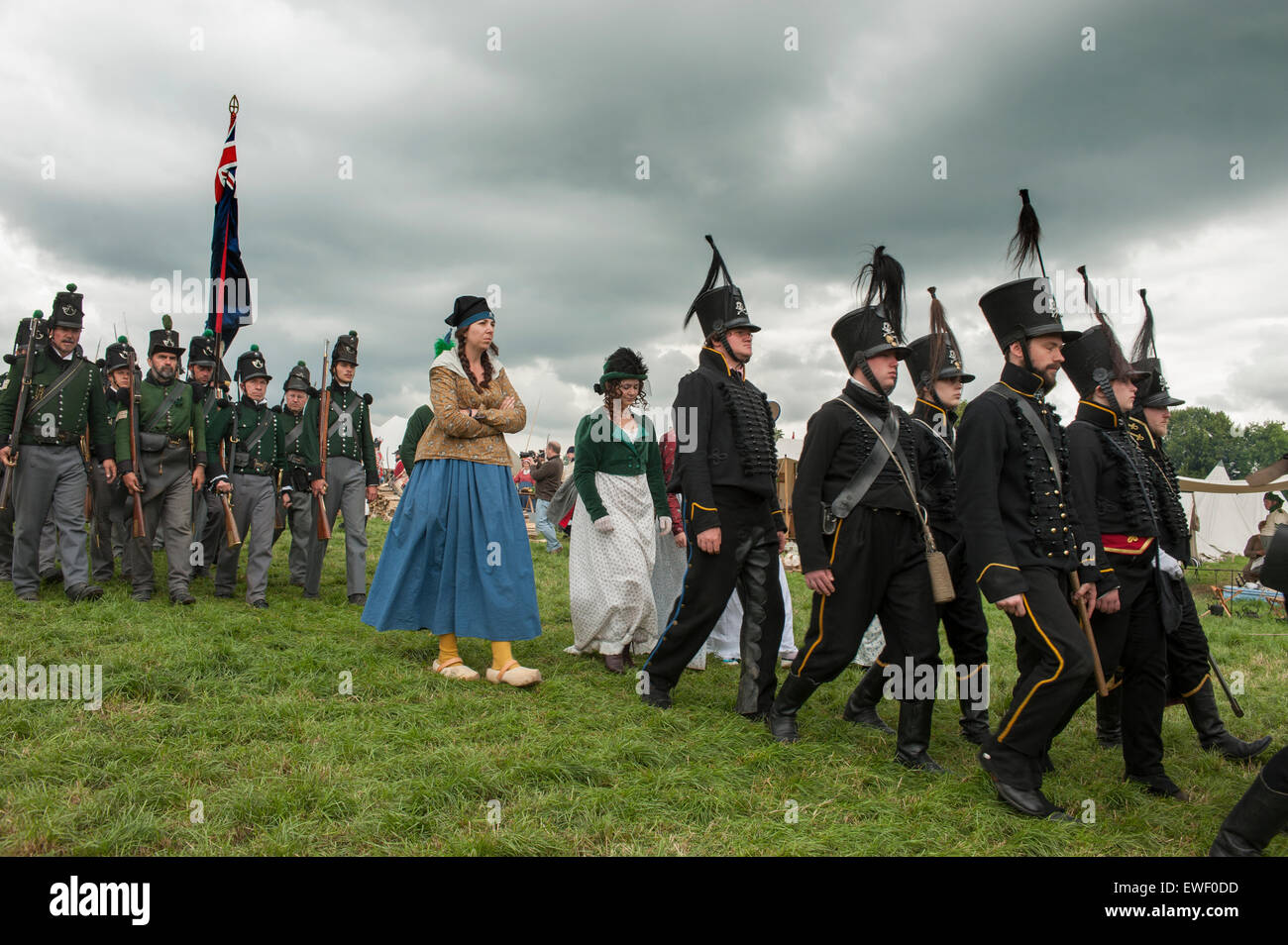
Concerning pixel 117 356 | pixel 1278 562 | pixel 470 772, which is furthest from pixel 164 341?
Result: pixel 1278 562

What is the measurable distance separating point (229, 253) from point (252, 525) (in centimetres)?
328

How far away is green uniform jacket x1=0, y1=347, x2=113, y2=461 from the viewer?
7.93m

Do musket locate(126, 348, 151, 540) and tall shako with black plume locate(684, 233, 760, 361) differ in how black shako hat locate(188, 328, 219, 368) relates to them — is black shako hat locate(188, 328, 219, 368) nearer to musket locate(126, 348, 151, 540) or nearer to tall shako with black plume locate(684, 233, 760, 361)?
musket locate(126, 348, 151, 540)

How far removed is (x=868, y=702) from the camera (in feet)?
18.4

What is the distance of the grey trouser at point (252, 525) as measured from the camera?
8805 millimetres

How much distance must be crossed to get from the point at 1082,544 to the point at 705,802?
234cm

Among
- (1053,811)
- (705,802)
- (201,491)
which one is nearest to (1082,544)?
(1053,811)

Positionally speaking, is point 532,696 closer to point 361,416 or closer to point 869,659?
point 869,659

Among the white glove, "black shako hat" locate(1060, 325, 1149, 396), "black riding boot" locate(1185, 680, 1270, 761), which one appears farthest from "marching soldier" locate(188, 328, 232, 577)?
"black riding boot" locate(1185, 680, 1270, 761)

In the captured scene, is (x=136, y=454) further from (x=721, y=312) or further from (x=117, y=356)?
(x=721, y=312)

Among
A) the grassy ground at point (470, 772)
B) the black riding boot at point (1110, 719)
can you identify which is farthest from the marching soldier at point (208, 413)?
the black riding boot at point (1110, 719)

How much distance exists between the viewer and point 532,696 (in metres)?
5.50

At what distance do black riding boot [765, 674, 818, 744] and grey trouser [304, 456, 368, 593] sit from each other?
18.3ft

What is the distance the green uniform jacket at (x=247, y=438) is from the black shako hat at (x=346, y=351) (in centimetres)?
91
